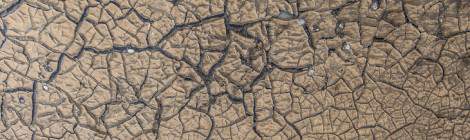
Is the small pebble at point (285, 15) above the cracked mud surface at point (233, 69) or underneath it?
above

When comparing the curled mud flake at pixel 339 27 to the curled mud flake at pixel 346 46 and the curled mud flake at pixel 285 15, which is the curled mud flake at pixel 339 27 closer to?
the curled mud flake at pixel 346 46

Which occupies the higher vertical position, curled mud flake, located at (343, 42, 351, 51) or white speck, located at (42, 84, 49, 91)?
curled mud flake, located at (343, 42, 351, 51)

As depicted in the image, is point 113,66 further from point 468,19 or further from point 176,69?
point 468,19

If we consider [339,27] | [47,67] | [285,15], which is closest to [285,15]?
[285,15]

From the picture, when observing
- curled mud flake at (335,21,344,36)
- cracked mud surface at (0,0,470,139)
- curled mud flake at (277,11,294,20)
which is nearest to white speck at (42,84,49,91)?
cracked mud surface at (0,0,470,139)

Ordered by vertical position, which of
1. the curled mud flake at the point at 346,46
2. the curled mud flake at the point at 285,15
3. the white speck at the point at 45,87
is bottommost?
the white speck at the point at 45,87

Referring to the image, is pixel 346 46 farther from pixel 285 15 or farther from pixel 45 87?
pixel 45 87

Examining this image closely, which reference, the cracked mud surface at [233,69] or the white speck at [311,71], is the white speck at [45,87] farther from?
the white speck at [311,71]

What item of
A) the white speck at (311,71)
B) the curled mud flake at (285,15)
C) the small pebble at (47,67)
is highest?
the curled mud flake at (285,15)

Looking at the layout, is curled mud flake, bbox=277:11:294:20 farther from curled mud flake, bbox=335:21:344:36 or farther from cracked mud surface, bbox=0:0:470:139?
curled mud flake, bbox=335:21:344:36

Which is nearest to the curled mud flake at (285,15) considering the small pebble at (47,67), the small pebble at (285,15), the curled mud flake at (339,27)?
the small pebble at (285,15)

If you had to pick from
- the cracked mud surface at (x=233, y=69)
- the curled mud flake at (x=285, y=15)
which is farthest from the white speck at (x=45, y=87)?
the curled mud flake at (x=285, y=15)
